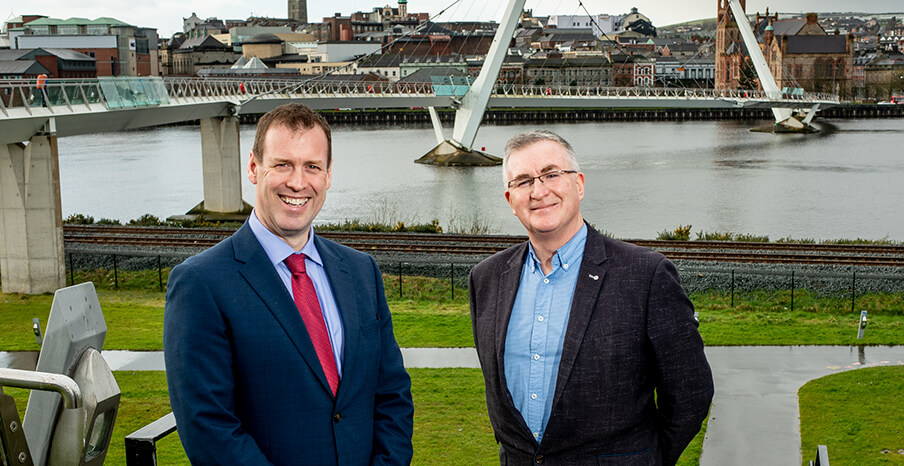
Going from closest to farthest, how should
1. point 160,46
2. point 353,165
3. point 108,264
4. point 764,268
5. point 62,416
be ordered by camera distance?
point 62,416
point 764,268
point 108,264
point 353,165
point 160,46

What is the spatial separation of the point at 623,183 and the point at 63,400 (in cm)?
3680

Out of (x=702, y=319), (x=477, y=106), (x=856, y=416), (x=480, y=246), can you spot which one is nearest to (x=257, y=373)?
(x=856, y=416)

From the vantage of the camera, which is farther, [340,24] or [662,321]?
[340,24]

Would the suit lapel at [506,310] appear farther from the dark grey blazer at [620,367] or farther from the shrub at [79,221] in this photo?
the shrub at [79,221]

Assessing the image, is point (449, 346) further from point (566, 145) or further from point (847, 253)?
point (847, 253)

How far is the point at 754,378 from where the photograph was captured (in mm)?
9234

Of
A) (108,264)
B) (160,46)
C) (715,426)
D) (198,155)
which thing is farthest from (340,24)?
(715,426)

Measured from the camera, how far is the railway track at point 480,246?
17.7 metres

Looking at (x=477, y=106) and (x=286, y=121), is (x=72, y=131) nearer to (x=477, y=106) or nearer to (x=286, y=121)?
(x=286, y=121)

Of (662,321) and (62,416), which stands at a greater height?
(662,321)

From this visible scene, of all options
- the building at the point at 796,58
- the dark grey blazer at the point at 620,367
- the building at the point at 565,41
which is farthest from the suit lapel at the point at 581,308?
the building at the point at 565,41

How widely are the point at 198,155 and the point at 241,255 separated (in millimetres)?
52467

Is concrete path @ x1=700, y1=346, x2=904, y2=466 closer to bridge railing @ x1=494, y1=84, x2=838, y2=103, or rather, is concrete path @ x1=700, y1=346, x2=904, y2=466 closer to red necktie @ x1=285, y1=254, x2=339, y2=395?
red necktie @ x1=285, y1=254, x2=339, y2=395

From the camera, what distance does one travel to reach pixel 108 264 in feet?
59.0
